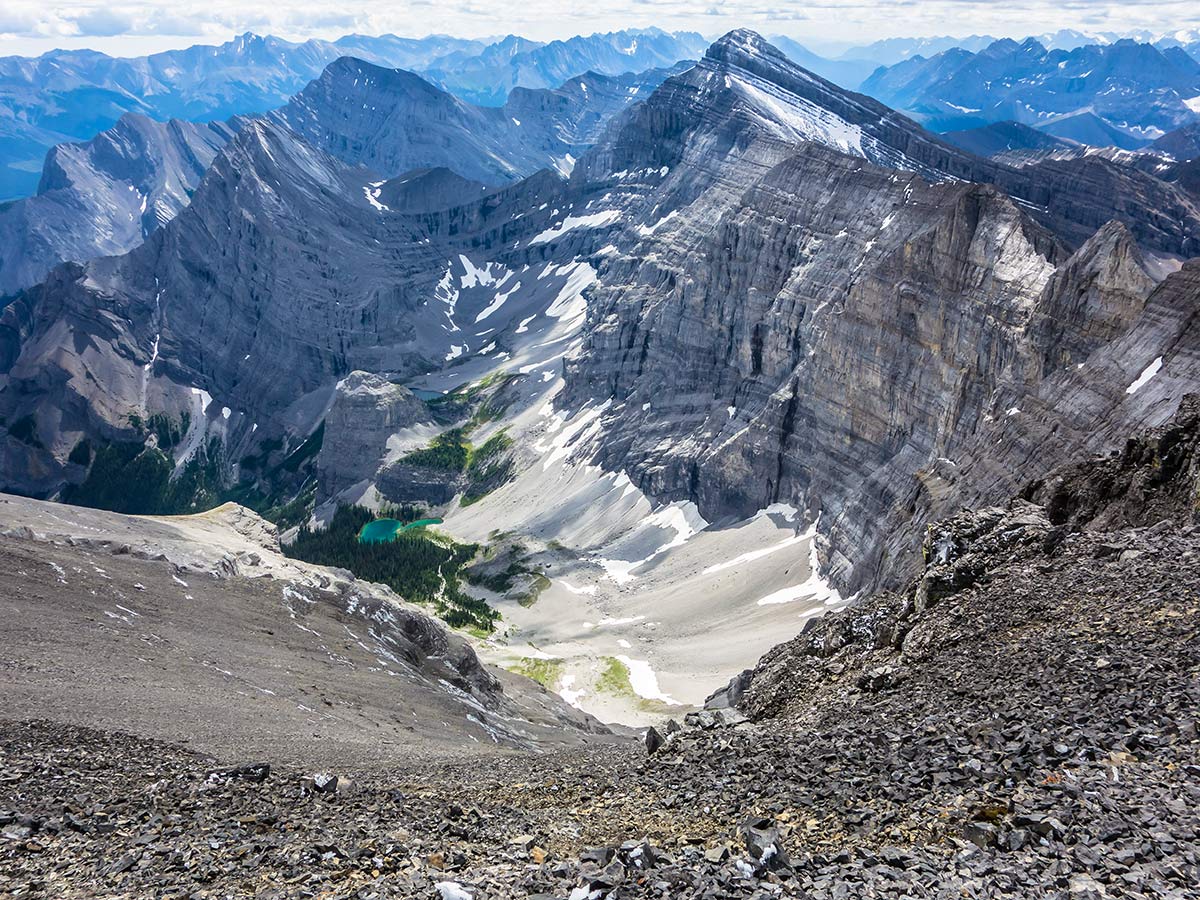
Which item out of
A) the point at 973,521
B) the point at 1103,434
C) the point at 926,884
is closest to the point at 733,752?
the point at 926,884

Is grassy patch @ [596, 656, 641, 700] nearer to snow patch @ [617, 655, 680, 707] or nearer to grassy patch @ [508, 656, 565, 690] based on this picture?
snow patch @ [617, 655, 680, 707]

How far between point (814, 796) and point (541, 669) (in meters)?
106

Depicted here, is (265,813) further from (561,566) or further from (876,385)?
(561,566)

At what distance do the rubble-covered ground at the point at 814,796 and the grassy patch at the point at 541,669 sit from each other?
8527cm

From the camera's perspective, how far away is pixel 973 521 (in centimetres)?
4941

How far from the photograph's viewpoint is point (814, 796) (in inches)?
961

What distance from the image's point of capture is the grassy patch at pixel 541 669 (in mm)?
123750

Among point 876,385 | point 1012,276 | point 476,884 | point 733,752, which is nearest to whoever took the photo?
point 476,884

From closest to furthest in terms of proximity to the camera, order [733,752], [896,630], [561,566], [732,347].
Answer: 1. [733,752]
2. [896,630]
3. [561,566]
4. [732,347]

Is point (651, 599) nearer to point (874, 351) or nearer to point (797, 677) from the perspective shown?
point (874, 351)

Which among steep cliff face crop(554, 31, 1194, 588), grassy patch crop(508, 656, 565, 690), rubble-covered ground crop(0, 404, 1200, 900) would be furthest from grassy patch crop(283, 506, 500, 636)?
rubble-covered ground crop(0, 404, 1200, 900)

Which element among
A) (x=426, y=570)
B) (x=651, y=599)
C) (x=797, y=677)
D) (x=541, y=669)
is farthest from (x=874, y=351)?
(x=426, y=570)

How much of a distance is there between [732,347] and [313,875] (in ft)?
548

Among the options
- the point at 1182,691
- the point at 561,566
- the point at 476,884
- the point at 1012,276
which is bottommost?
the point at 561,566
